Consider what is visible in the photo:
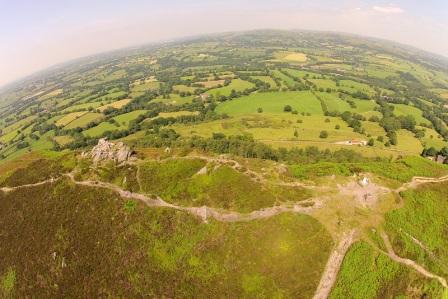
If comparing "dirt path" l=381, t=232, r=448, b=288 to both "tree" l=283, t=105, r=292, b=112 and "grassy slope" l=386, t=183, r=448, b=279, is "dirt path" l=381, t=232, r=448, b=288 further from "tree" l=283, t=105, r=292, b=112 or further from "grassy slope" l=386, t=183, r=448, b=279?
"tree" l=283, t=105, r=292, b=112

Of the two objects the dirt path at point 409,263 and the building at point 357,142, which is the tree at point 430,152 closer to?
the building at point 357,142

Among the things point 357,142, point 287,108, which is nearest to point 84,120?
point 287,108

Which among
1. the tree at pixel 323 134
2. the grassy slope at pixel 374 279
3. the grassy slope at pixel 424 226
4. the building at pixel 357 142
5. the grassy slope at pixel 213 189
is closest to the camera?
the grassy slope at pixel 374 279

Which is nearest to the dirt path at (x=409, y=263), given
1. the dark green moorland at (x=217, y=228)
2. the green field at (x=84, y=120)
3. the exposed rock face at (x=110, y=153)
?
the dark green moorland at (x=217, y=228)

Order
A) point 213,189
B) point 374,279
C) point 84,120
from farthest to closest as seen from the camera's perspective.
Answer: point 84,120
point 213,189
point 374,279

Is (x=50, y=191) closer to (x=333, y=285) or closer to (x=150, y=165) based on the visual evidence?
(x=150, y=165)

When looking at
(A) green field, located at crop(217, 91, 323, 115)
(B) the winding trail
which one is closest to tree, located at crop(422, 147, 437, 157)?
(B) the winding trail

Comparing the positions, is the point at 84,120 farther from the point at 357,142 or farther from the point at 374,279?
the point at 374,279
